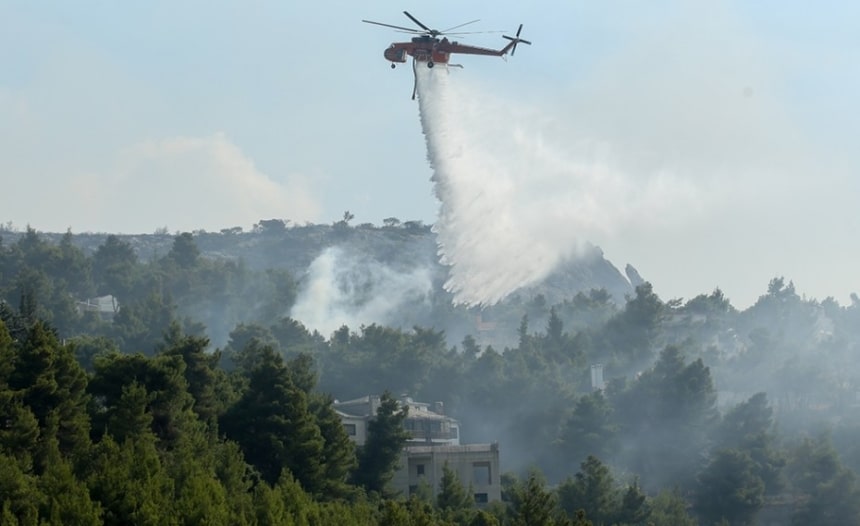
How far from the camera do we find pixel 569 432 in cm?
10400

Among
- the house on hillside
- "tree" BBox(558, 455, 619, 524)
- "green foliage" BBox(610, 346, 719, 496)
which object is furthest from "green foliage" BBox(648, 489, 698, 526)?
"green foliage" BBox(610, 346, 719, 496)

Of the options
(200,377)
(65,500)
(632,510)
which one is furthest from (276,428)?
(632,510)

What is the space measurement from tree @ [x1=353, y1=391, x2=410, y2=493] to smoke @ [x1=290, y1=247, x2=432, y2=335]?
84902mm

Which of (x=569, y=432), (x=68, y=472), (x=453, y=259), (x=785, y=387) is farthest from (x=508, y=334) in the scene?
(x=68, y=472)

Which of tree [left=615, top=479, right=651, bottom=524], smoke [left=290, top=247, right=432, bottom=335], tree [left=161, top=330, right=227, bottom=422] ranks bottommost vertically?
tree [left=615, top=479, right=651, bottom=524]

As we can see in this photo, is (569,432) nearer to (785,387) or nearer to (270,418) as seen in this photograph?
(785,387)

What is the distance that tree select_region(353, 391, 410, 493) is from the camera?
236 ft

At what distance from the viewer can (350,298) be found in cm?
18688

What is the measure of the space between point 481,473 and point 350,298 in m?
102

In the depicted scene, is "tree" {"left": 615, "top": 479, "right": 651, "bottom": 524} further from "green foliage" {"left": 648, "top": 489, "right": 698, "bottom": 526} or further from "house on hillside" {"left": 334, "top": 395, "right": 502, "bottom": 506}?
"house on hillside" {"left": 334, "top": 395, "right": 502, "bottom": 506}

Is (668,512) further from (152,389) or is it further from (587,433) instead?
(152,389)

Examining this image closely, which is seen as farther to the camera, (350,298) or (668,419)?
(350,298)

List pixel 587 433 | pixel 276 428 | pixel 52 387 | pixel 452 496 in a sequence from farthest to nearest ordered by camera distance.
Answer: pixel 587 433 → pixel 452 496 → pixel 276 428 → pixel 52 387

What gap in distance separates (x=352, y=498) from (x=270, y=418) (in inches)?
179
